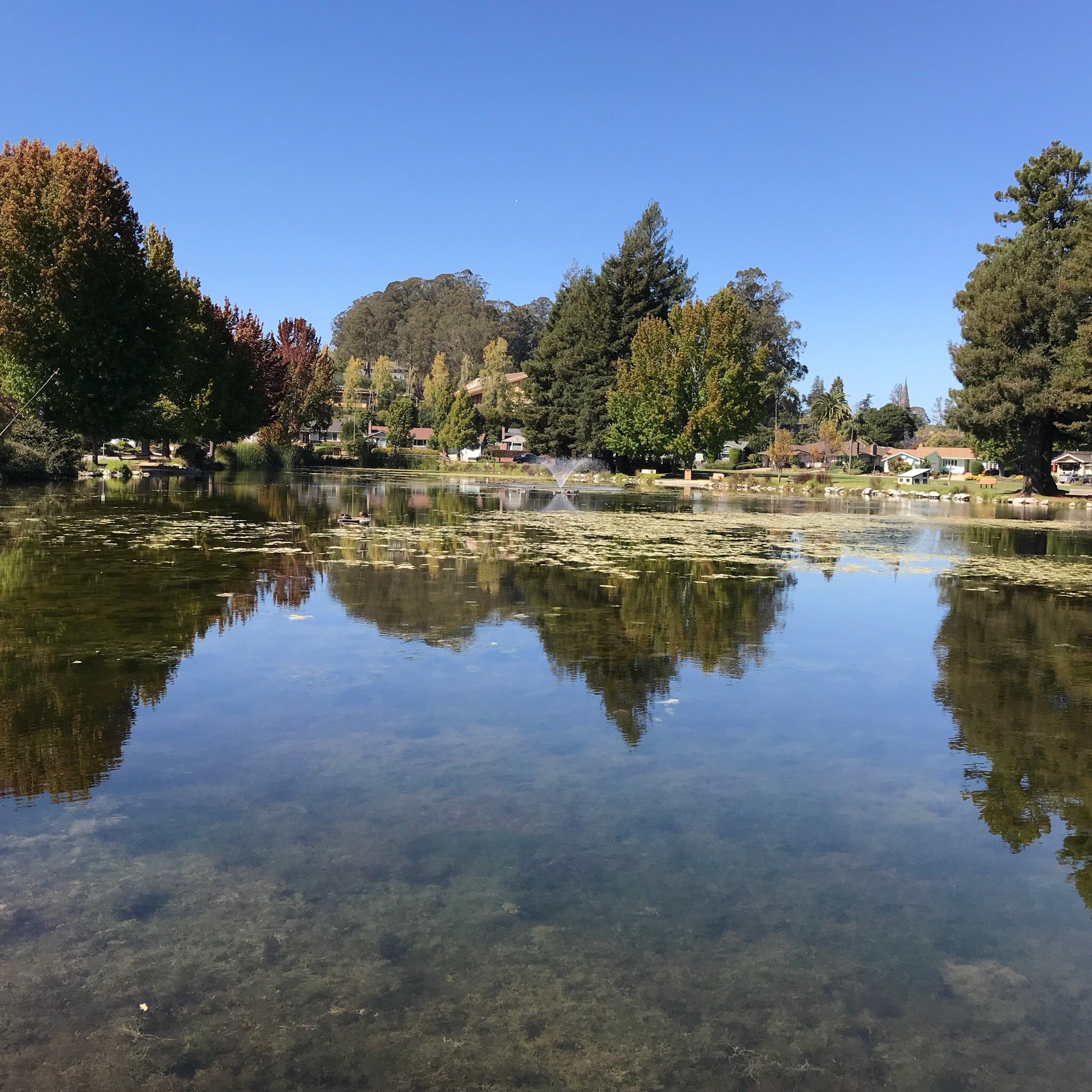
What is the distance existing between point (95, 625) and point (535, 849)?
6566mm

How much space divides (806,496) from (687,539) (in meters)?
31.4

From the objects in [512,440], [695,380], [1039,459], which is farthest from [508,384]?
[1039,459]

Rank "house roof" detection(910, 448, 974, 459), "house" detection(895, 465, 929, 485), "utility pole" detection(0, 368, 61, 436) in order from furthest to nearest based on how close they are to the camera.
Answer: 1. "house roof" detection(910, 448, 974, 459)
2. "house" detection(895, 465, 929, 485)
3. "utility pole" detection(0, 368, 61, 436)

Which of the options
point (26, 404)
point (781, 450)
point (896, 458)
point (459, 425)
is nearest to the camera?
point (26, 404)

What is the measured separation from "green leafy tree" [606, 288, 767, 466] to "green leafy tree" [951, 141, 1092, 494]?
1390 cm

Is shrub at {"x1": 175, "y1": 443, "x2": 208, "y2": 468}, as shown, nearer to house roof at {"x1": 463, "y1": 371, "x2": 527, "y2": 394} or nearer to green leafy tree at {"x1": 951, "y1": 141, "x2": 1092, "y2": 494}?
green leafy tree at {"x1": 951, "y1": 141, "x2": 1092, "y2": 494}

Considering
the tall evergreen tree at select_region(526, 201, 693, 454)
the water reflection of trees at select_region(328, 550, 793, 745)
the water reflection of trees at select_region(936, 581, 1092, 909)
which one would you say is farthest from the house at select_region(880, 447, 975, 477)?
the water reflection of trees at select_region(936, 581, 1092, 909)

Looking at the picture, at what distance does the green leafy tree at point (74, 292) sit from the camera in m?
35.5

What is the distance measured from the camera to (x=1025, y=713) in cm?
705

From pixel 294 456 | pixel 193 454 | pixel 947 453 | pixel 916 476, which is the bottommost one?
pixel 916 476

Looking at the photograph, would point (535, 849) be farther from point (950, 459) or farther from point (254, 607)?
point (950, 459)

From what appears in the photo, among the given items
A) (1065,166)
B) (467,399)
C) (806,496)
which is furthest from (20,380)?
(467,399)

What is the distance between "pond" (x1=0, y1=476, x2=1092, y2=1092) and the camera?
2969mm

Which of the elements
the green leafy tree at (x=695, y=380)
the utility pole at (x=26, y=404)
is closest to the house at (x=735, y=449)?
the green leafy tree at (x=695, y=380)
